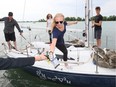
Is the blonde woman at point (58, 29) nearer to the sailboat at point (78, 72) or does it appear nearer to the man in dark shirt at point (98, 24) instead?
the sailboat at point (78, 72)

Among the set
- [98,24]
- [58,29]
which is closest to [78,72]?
[58,29]

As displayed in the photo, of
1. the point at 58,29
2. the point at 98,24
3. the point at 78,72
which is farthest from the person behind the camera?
the point at 98,24

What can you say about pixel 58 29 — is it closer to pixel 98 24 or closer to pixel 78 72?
pixel 78 72

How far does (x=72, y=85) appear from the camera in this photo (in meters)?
8.65

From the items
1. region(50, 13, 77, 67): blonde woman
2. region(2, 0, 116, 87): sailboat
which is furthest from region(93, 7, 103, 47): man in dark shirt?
region(50, 13, 77, 67): blonde woman

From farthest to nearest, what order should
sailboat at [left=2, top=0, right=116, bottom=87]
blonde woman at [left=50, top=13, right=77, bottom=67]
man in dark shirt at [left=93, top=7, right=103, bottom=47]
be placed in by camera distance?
man in dark shirt at [left=93, top=7, right=103, bottom=47], sailboat at [left=2, top=0, right=116, bottom=87], blonde woman at [left=50, top=13, right=77, bottom=67]

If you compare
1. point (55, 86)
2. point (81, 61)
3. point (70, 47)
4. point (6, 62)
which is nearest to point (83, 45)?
point (70, 47)

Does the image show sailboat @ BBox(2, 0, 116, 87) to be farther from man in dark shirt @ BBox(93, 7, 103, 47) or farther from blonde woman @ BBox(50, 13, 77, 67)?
man in dark shirt @ BBox(93, 7, 103, 47)

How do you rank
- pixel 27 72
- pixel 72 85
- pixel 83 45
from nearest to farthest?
pixel 72 85, pixel 27 72, pixel 83 45

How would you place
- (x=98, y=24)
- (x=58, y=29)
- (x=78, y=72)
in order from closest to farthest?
(x=58, y=29) < (x=78, y=72) < (x=98, y=24)

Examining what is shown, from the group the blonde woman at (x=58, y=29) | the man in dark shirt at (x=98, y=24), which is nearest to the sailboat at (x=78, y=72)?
the blonde woman at (x=58, y=29)

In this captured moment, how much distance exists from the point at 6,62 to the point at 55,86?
5545 mm

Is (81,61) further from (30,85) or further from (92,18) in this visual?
(92,18)

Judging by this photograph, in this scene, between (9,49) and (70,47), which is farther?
(9,49)
